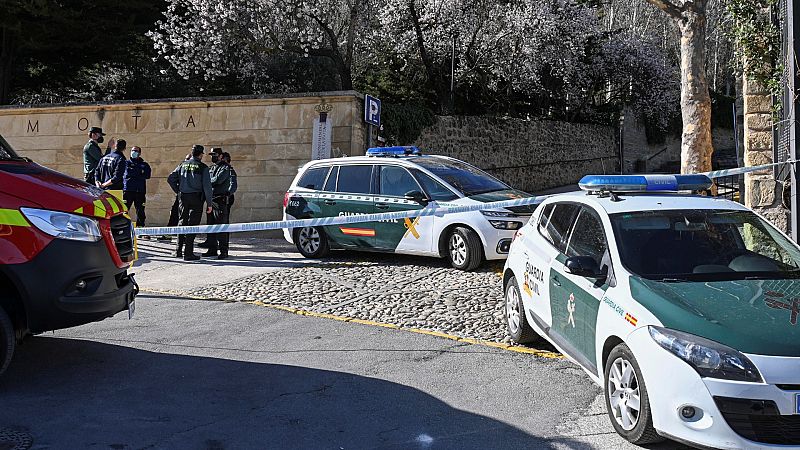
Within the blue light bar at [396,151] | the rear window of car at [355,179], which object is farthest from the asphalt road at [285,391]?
the blue light bar at [396,151]

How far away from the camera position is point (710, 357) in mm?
3941

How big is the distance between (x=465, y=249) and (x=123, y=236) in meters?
5.17

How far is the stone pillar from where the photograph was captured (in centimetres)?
969

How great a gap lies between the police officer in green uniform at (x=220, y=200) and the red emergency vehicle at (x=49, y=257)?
6685mm

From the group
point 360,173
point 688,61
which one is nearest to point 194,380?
point 360,173

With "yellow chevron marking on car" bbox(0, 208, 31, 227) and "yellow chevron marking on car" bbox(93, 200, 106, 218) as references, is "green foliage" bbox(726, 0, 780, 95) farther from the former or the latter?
"yellow chevron marking on car" bbox(0, 208, 31, 227)

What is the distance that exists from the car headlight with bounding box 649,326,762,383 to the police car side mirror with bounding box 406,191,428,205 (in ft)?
22.4

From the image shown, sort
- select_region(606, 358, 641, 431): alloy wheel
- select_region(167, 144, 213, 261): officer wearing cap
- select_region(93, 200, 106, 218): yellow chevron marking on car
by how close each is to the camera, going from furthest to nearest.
Answer: select_region(167, 144, 213, 261): officer wearing cap, select_region(93, 200, 106, 218): yellow chevron marking on car, select_region(606, 358, 641, 431): alloy wheel

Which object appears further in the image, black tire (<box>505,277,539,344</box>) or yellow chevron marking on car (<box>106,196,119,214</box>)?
black tire (<box>505,277,539,344</box>)

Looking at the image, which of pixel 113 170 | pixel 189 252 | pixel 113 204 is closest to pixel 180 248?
pixel 189 252

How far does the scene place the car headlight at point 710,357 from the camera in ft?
12.7

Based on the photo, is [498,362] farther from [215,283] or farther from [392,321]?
[215,283]

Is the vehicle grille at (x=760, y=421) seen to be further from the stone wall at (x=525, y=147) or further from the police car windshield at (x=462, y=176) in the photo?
the stone wall at (x=525, y=147)

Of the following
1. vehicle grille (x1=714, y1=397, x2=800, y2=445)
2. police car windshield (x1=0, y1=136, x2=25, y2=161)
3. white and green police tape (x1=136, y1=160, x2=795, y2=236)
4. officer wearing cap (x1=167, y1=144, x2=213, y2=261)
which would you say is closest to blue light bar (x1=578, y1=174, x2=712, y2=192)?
vehicle grille (x1=714, y1=397, x2=800, y2=445)
